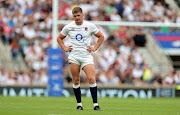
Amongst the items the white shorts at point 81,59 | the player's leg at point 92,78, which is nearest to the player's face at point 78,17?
the white shorts at point 81,59

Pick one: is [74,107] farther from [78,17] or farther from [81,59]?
[78,17]

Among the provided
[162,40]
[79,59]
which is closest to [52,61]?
[162,40]

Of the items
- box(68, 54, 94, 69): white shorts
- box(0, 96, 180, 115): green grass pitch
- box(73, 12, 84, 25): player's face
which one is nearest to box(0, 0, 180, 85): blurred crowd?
box(0, 96, 180, 115): green grass pitch

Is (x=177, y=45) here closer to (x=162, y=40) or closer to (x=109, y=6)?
(x=162, y=40)

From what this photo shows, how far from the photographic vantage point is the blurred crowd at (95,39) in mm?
23297

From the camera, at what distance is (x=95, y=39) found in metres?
24.8

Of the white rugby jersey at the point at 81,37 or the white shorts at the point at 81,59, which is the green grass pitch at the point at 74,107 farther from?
the white rugby jersey at the point at 81,37

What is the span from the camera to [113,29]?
26.0 metres

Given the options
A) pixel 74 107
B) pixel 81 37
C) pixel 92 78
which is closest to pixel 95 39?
pixel 74 107

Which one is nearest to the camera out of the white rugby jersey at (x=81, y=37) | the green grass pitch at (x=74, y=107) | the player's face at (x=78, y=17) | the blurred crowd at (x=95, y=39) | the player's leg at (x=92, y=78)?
the green grass pitch at (x=74, y=107)

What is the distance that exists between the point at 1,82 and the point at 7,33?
301cm

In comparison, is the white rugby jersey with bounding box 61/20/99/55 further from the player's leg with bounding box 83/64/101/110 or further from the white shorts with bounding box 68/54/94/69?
the player's leg with bounding box 83/64/101/110

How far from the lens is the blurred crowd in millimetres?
23297

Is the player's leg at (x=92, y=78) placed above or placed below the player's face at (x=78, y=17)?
below
